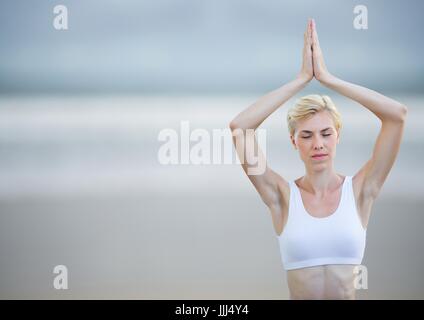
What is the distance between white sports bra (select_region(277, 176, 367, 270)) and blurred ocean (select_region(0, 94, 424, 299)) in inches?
16.5

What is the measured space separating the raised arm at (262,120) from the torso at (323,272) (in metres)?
0.04

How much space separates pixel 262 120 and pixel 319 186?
1.19 ft

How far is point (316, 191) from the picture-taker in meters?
2.65

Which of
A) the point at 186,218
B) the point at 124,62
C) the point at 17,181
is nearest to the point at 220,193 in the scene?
the point at 186,218

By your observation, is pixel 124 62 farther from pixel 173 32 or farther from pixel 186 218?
pixel 186 218

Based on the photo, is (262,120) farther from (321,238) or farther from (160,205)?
(160,205)

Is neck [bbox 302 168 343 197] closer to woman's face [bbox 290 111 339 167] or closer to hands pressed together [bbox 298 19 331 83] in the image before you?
woman's face [bbox 290 111 339 167]

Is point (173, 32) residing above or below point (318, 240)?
above

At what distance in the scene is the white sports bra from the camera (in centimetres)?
251

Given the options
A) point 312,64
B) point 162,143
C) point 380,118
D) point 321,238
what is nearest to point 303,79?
Result: point 312,64

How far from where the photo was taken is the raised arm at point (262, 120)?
2.55 m

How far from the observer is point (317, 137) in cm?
263

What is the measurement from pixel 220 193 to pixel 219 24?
76cm

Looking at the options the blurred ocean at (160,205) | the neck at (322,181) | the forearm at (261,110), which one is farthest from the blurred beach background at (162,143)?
the forearm at (261,110)
